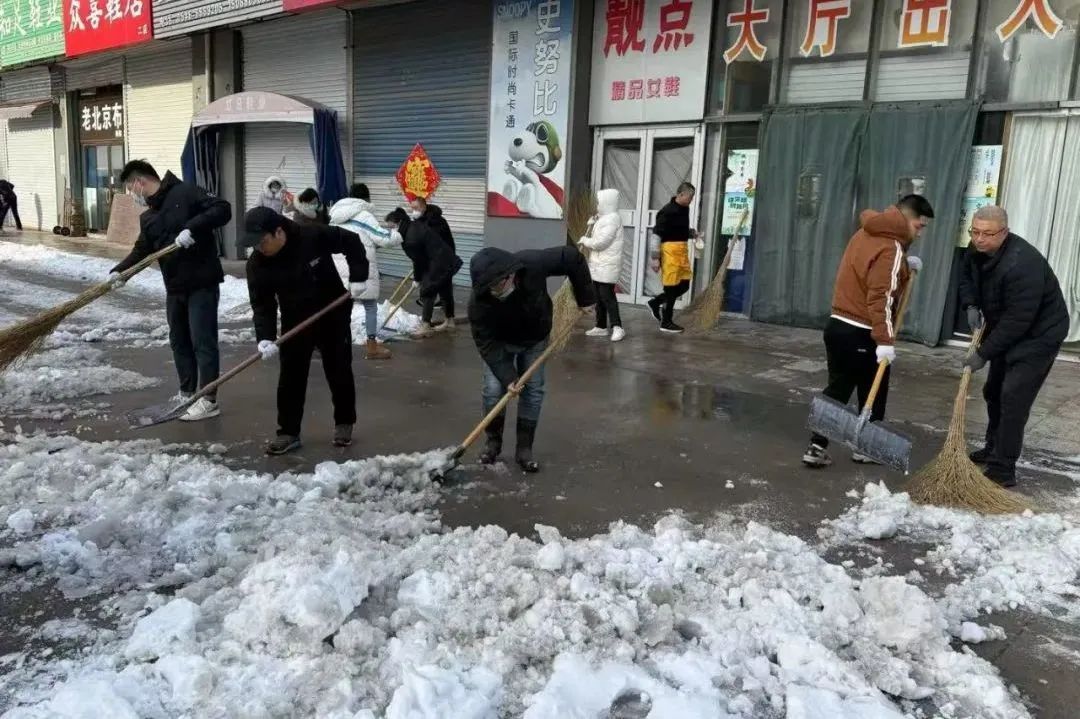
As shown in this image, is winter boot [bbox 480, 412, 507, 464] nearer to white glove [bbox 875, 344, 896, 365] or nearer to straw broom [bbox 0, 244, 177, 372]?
white glove [bbox 875, 344, 896, 365]

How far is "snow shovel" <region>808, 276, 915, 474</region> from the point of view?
4465mm

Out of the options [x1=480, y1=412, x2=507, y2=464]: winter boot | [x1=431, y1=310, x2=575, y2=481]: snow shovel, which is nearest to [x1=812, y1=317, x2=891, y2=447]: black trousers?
[x1=431, y1=310, x2=575, y2=481]: snow shovel

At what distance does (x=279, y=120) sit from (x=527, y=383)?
1149cm

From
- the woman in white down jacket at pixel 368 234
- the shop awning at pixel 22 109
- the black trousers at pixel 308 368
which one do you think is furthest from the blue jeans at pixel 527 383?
the shop awning at pixel 22 109

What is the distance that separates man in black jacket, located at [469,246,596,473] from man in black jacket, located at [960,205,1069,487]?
223 cm

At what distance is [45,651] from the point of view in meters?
2.94

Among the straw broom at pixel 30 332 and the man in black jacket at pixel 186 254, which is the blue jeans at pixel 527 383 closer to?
the man in black jacket at pixel 186 254

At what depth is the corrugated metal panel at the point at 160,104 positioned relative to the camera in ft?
59.7

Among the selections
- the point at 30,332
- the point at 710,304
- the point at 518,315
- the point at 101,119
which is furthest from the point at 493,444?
the point at 101,119

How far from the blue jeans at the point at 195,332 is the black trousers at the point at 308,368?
0.96m

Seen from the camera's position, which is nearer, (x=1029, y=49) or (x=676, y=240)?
(x=1029, y=49)

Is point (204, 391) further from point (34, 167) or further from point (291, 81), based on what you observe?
point (34, 167)

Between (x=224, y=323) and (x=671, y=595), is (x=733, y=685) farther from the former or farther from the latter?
(x=224, y=323)

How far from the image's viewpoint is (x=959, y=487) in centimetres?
435
